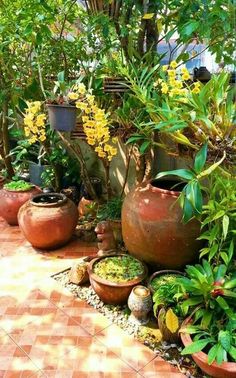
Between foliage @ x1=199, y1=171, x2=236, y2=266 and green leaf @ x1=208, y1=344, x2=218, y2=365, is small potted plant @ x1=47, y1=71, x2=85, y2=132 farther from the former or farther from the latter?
green leaf @ x1=208, y1=344, x2=218, y2=365

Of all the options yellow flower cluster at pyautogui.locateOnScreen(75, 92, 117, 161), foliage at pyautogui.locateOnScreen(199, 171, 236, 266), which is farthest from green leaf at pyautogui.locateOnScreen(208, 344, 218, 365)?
yellow flower cluster at pyautogui.locateOnScreen(75, 92, 117, 161)

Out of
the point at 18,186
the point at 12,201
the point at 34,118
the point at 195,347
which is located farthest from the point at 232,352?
the point at 18,186

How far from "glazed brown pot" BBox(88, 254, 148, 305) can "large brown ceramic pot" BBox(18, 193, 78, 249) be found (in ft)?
2.23

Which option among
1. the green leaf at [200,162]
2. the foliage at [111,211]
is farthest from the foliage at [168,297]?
the foliage at [111,211]

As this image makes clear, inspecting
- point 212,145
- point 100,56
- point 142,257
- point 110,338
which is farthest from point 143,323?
point 100,56

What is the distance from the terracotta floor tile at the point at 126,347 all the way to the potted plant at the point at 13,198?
168cm

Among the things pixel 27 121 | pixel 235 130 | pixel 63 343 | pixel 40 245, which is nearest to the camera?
pixel 235 130

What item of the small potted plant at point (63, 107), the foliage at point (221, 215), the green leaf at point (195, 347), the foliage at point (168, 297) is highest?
the small potted plant at point (63, 107)

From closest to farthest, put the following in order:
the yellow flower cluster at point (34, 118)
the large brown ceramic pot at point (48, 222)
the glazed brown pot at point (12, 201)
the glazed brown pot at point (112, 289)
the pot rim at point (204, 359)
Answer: the pot rim at point (204, 359), the glazed brown pot at point (112, 289), the yellow flower cluster at point (34, 118), the large brown ceramic pot at point (48, 222), the glazed brown pot at point (12, 201)

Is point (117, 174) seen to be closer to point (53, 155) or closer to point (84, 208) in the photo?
point (84, 208)

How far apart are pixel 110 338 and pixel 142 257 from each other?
60 cm

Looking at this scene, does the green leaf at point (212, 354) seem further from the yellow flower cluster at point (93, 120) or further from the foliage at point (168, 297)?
the yellow flower cluster at point (93, 120)

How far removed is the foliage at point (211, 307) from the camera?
5.25 ft

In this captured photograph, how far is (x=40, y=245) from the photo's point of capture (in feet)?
9.20
